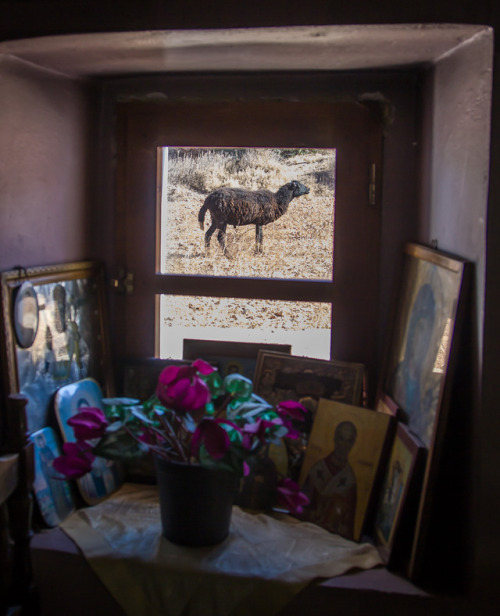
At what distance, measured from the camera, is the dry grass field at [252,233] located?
221 cm

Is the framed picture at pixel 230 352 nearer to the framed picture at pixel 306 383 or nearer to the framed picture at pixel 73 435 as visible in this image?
the framed picture at pixel 306 383

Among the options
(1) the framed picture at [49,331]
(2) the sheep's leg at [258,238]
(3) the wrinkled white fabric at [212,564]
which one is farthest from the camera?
(2) the sheep's leg at [258,238]

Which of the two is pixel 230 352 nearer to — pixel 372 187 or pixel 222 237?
pixel 222 237

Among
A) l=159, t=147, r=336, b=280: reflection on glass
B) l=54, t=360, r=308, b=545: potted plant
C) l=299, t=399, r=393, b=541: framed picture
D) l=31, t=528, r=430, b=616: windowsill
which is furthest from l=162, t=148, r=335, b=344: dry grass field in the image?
l=31, t=528, r=430, b=616: windowsill

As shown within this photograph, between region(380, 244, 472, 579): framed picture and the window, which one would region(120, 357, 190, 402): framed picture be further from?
region(380, 244, 472, 579): framed picture

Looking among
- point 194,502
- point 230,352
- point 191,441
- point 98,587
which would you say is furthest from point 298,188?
point 98,587

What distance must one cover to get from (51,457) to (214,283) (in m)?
0.79

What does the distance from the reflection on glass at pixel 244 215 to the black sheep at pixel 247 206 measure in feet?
0.04

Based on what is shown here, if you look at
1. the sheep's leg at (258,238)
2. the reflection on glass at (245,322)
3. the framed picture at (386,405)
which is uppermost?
the sheep's leg at (258,238)

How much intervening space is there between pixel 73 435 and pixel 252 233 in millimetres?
906

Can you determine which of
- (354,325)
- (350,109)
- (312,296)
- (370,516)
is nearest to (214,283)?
(312,296)

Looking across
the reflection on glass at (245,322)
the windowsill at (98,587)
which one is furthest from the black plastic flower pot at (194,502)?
the reflection on glass at (245,322)

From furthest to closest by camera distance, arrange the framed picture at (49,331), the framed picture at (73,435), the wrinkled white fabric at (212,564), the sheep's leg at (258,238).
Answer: the sheep's leg at (258,238), the framed picture at (73,435), the framed picture at (49,331), the wrinkled white fabric at (212,564)

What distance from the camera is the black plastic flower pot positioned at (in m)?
1.71
